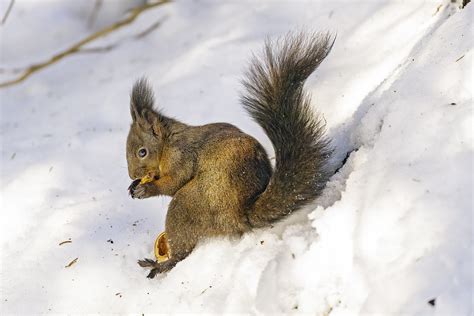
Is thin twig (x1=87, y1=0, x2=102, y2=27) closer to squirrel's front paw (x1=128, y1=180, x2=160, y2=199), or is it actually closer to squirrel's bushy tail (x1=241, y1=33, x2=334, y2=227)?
squirrel's front paw (x1=128, y1=180, x2=160, y2=199)

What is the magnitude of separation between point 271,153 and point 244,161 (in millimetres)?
728

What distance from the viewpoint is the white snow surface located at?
1.98 metres

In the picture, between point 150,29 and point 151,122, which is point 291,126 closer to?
point 151,122

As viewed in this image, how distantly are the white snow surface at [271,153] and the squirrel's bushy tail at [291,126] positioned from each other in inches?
4.2

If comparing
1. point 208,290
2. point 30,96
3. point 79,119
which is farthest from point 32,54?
point 208,290

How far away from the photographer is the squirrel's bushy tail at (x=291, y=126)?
2.40 metres

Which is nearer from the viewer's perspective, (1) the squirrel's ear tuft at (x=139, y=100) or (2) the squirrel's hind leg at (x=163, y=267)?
(2) the squirrel's hind leg at (x=163, y=267)

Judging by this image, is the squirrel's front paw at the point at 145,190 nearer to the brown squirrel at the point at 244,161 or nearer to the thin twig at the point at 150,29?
the brown squirrel at the point at 244,161

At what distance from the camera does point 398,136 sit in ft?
7.32

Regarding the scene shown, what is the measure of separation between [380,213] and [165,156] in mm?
1092

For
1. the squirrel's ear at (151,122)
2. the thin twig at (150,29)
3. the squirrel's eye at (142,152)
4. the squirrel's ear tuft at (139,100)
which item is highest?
the squirrel's ear tuft at (139,100)

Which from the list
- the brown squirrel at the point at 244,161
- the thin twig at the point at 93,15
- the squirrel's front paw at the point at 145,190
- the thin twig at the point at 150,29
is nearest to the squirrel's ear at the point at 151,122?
the brown squirrel at the point at 244,161

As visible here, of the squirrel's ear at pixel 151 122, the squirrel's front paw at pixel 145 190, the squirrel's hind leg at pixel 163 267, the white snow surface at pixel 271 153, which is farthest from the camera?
the squirrel's ear at pixel 151 122

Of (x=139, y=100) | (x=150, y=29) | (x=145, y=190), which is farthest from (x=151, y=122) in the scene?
(x=150, y=29)
